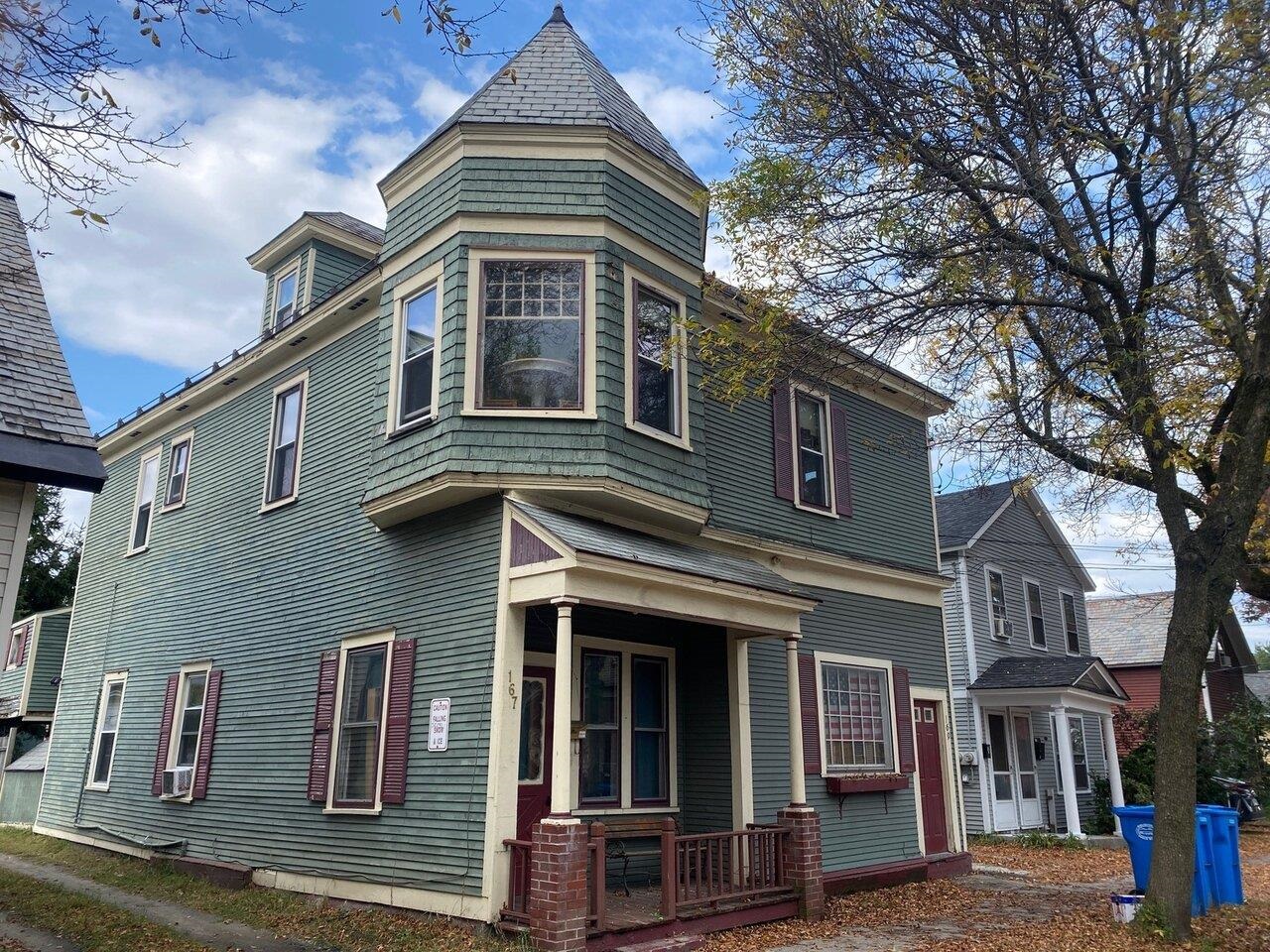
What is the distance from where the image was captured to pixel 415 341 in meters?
11.2

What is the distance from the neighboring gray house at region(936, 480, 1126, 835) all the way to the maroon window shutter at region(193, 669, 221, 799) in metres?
13.7

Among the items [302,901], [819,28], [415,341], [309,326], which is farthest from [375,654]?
[819,28]

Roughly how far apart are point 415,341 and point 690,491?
356cm

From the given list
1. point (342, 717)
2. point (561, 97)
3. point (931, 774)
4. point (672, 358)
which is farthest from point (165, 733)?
point (931, 774)

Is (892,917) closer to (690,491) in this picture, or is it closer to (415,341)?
(690,491)

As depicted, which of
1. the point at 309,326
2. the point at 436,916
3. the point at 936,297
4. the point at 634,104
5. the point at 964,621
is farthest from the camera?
the point at 964,621

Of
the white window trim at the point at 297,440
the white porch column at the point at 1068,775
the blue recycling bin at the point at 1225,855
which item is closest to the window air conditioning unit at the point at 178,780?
the white window trim at the point at 297,440

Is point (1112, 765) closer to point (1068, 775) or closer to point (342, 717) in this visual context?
point (1068, 775)

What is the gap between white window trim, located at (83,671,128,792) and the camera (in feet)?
51.5

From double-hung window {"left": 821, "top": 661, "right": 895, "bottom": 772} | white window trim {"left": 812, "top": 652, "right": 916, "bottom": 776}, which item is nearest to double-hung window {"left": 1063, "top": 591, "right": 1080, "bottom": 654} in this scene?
white window trim {"left": 812, "top": 652, "right": 916, "bottom": 776}

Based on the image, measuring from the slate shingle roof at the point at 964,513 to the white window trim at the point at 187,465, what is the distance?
14746 mm

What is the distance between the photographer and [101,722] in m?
Answer: 16.3

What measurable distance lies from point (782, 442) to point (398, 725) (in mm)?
6479

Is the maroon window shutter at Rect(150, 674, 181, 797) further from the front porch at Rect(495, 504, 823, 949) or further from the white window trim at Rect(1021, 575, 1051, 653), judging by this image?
the white window trim at Rect(1021, 575, 1051, 653)
